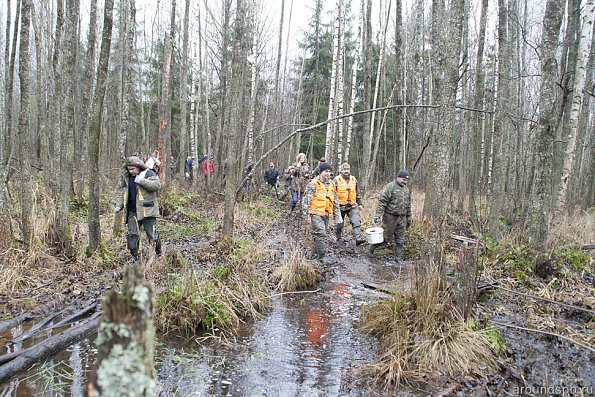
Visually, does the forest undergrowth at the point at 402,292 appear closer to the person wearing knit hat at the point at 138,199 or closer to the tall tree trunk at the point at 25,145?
the tall tree trunk at the point at 25,145

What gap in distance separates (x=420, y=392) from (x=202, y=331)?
8.36 ft

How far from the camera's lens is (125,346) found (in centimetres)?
119

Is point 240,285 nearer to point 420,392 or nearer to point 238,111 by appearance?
point 420,392

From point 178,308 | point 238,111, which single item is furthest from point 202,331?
point 238,111

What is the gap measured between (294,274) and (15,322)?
3800 millimetres

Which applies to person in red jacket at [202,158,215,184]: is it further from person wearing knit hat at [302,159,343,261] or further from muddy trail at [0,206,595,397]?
muddy trail at [0,206,595,397]

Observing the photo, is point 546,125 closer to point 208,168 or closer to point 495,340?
point 495,340

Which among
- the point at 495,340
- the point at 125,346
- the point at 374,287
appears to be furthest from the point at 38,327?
the point at 495,340

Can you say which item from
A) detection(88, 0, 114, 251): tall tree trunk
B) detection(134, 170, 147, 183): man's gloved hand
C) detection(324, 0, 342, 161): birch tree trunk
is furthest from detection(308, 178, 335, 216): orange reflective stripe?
detection(324, 0, 342, 161): birch tree trunk

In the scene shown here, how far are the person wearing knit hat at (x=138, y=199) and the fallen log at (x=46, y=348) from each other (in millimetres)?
2440

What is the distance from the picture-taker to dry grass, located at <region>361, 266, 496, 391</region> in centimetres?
385

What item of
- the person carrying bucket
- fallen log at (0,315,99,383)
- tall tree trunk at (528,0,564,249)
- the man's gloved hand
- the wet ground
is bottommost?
the wet ground

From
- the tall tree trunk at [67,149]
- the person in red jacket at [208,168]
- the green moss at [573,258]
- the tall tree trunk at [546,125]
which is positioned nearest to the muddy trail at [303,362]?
the tall tree trunk at [546,125]

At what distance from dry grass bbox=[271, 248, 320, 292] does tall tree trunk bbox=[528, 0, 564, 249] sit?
3817 mm
